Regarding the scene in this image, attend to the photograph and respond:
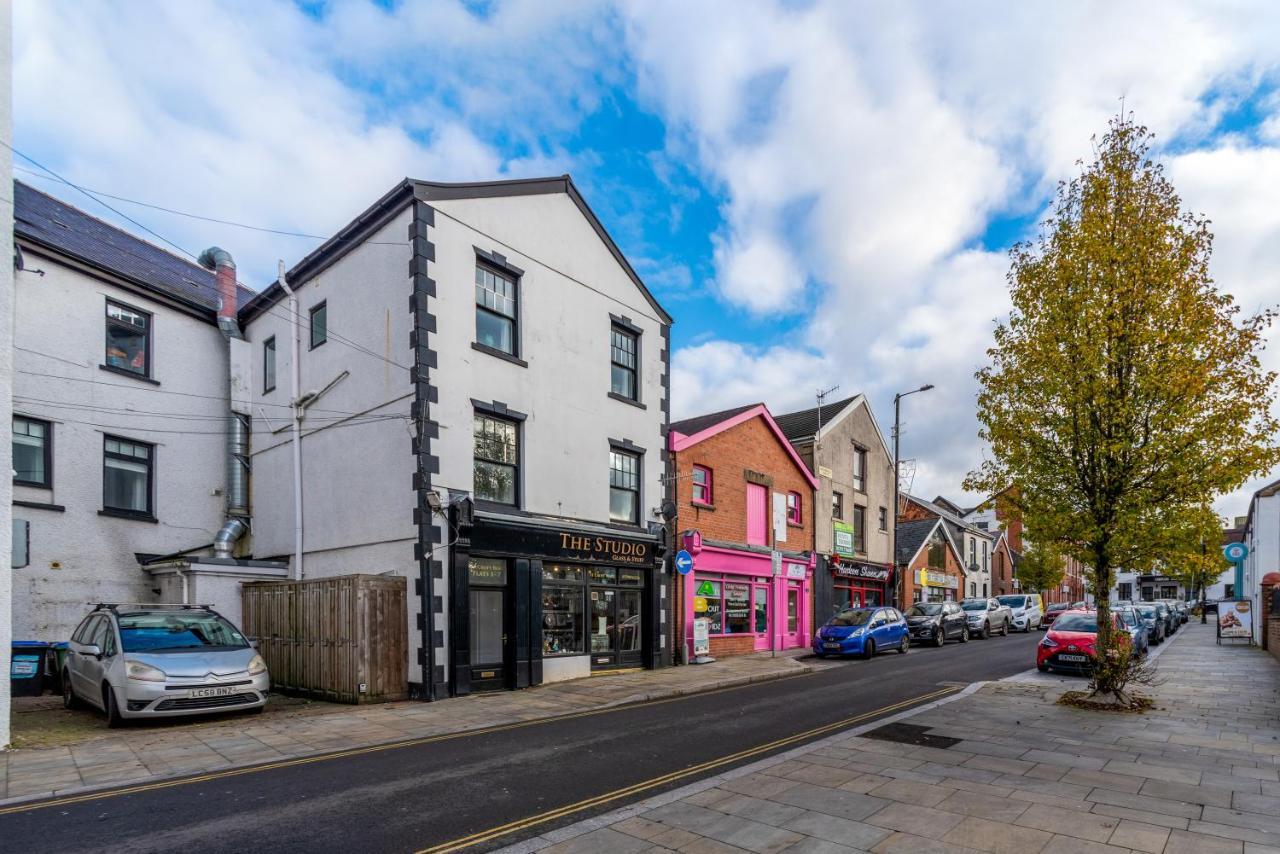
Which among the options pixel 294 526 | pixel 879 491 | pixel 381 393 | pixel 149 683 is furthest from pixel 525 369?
pixel 879 491

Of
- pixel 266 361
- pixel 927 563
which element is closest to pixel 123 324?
pixel 266 361

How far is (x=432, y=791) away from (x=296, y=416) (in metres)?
11.6

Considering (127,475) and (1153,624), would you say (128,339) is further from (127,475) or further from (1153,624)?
(1153,624)

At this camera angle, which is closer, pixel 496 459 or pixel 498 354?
pixel 496 459

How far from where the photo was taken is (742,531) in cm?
2252

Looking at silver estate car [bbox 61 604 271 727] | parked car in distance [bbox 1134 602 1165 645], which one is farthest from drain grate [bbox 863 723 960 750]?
parked car in distance [bbox 1134 602 1165 645]

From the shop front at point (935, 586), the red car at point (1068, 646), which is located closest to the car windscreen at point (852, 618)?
the red car at point (1068, 646)

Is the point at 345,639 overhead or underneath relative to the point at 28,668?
overhead

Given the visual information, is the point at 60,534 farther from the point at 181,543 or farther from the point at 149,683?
the point at 149,683

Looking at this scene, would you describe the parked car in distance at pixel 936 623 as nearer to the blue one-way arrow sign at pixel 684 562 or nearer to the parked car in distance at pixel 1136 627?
the parked car in distance at pixel 1136 627

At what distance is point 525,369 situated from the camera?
1561 centimetres

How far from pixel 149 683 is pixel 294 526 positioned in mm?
6380

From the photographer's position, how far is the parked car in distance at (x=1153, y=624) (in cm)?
2581

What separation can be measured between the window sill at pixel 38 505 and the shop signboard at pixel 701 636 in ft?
47.4
